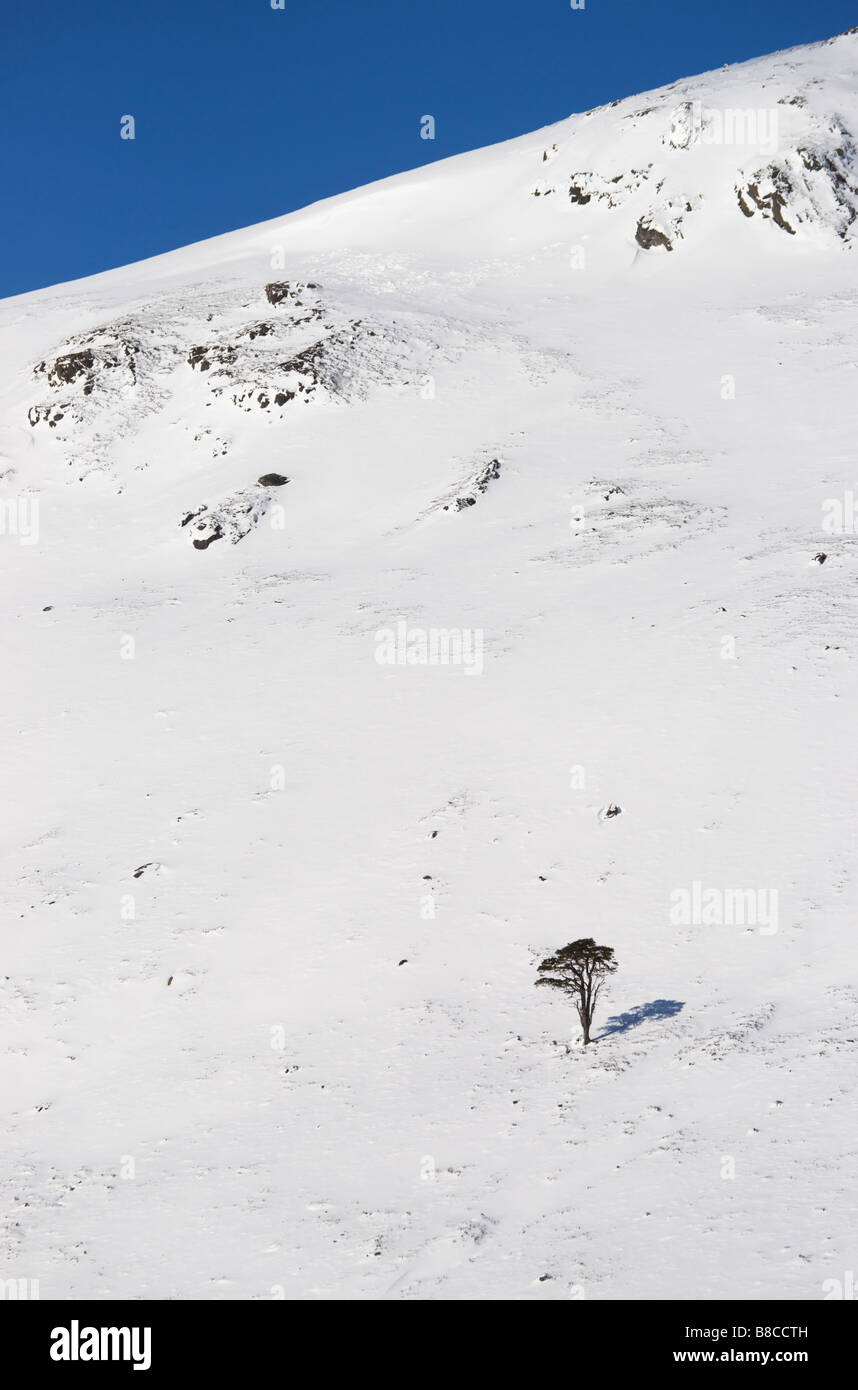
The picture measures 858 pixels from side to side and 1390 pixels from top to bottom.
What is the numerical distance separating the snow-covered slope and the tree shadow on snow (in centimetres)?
10

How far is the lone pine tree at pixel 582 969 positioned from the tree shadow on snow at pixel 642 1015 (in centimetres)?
52

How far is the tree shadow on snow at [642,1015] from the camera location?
2746cm

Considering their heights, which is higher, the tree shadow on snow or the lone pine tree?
the lone pine tree

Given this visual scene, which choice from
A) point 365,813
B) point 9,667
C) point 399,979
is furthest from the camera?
point 9,667

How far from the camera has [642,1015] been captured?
1093 inches

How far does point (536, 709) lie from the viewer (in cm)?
4125

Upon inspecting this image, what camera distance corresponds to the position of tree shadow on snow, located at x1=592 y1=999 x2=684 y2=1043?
27458 millimetres

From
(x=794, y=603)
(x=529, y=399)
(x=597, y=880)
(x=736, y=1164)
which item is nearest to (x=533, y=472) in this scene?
(x=529, y=399)

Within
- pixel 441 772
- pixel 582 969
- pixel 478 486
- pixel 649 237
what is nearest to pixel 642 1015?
pixel 582 969

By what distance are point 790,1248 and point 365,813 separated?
2111cm

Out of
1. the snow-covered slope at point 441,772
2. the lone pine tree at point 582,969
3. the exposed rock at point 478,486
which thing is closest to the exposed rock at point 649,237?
the snow-covered slope at point 441,772

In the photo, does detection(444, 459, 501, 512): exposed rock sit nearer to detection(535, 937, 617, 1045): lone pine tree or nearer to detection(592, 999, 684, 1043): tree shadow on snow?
detection(535, 937, 617, 1045): lone pine tree

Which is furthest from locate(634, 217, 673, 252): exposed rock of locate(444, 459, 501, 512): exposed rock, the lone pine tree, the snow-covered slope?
the lone pine tree
